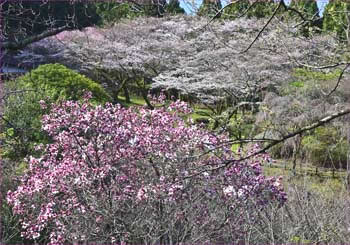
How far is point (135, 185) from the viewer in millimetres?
3857

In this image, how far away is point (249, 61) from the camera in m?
14.2

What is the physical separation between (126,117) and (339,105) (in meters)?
4.79

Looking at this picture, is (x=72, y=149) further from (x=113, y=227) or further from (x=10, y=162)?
(x=10, y=162)

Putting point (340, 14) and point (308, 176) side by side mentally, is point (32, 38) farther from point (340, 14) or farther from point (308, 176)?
point (308, 176)

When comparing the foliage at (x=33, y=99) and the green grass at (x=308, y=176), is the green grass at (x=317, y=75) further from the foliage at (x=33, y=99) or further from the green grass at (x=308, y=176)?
the foliage at (x=33, y=99)

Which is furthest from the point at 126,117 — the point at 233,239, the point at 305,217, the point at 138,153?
the point at 305,217

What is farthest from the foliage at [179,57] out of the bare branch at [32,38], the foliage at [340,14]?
the bare branch at [32,38]

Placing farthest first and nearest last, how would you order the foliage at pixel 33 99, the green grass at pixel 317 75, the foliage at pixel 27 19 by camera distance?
the green grass at pixel 317 75 < the foliage at pixel 33 99 < the foliage at pixel 27 19

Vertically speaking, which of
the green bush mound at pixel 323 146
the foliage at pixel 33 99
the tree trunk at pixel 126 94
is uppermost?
the foliage at pixel 33 99

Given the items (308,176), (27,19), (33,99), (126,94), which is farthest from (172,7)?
(27,19)

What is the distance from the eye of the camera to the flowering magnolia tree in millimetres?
3611

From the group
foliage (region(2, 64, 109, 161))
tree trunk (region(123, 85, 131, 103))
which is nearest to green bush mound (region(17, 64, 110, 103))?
foliage (region(2, 64, 109, 161))

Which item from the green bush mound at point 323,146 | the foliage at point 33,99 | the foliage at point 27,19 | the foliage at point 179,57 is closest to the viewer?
the foliage at point 27,19

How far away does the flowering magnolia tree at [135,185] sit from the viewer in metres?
3.61
